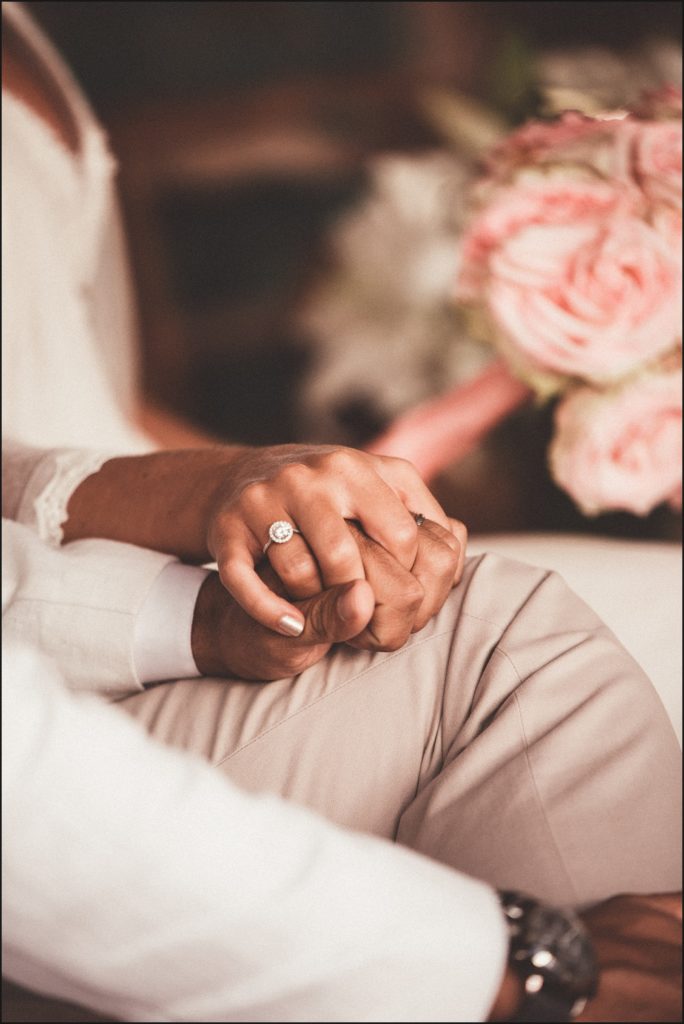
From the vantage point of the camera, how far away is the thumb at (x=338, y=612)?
0.40 meters

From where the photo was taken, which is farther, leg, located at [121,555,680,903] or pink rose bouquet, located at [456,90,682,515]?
pink rose bouquet, located at [456,90,682,515]

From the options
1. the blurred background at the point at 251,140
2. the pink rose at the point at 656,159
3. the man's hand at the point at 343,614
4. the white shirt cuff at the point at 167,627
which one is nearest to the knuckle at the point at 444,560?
the man's hand at the point at 343,614

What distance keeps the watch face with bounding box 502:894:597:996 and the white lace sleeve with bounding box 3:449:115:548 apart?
0.36 metres

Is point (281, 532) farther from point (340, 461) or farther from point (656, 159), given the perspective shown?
point (656, 159)

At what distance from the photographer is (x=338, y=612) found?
1.35 feet

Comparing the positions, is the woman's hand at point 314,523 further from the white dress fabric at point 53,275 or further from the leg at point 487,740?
the white dress fabric at point 53,275

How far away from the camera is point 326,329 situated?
99 centimetres

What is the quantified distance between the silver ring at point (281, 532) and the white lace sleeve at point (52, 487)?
0.64 feet

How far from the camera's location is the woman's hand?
1.42ft

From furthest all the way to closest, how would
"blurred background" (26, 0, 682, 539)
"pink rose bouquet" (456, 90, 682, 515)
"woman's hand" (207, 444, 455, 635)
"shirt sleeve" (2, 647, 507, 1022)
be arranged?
1. "blurred background" (26, 0, 682, 539)
2. "pink rose bouquet" (456, 90, 682, 515)
3. "woman's hand" (207, 444, 455, 635)
4. "shirt sleeve" (2, 647, 507, 1022)

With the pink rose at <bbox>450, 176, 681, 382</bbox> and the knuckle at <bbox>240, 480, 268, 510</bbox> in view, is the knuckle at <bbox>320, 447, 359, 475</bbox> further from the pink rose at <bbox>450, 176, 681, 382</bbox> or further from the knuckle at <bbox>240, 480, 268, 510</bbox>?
the pink rose at <bbox>450, 176, 681, 382</bbox>

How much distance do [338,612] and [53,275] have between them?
1.94 ft

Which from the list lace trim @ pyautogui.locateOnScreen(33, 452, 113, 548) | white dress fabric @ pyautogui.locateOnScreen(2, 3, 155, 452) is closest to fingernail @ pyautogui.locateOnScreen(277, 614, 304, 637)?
lace trim @ pyautogui.locateOnScreen(33, 452, 113, 548)

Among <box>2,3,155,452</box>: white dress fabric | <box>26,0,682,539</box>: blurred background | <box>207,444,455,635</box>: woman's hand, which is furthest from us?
<box>26,0,682,539</box>: blurred background
